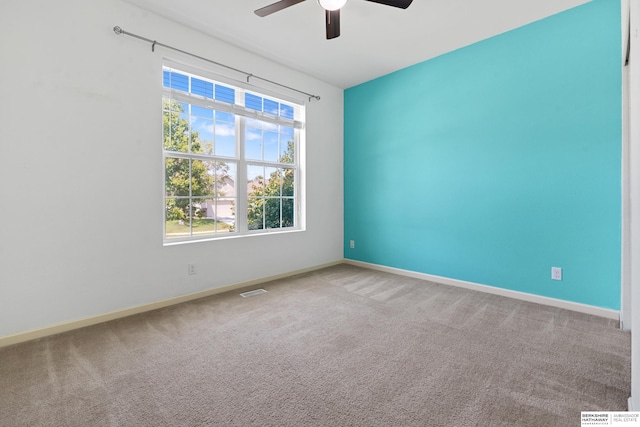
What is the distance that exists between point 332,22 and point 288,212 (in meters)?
2.47

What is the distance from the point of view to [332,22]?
248 cm

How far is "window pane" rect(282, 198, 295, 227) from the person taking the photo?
420 cm

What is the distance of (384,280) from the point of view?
388 centimetres

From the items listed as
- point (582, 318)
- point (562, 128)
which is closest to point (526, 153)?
point (562, 128)

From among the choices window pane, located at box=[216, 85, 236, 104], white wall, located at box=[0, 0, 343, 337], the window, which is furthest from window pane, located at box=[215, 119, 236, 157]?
white wall, located at box=[0, 0, 343, 337]

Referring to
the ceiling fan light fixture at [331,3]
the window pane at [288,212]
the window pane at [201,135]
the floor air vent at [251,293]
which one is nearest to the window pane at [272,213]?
the window pane at [288,212]

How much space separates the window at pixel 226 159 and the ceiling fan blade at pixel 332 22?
4.75ft

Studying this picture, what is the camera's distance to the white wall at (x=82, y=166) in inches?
86.1

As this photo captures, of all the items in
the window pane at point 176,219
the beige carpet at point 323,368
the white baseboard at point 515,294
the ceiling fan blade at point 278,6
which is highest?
the ceiling fan blade at point 278,6

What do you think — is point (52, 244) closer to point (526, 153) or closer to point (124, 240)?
point (124, 240)

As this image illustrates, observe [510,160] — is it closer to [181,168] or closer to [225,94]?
[225,94]

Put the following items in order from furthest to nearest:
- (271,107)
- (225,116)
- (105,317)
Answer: (271,107)
(225,116)
(105,317)

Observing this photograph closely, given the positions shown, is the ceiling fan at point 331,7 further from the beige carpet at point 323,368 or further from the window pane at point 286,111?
the beige carpet at point 323,368

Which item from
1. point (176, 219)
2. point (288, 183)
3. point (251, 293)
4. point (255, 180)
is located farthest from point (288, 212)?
point (176, 219)
